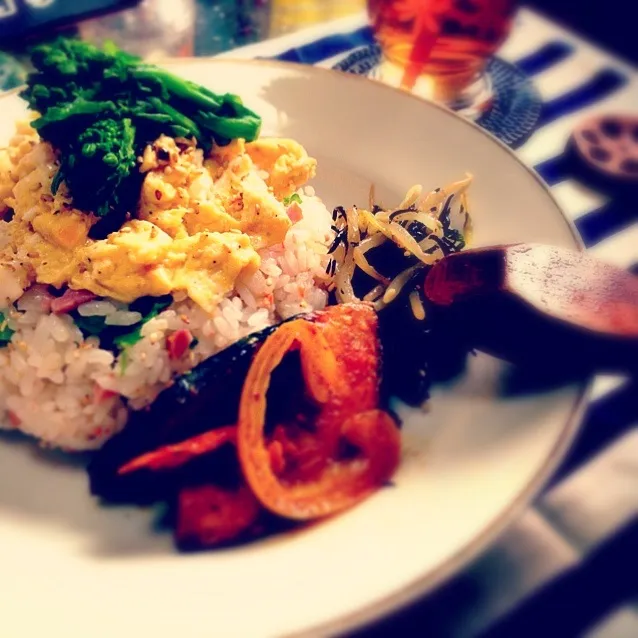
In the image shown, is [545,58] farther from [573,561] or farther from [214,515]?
[214,515]

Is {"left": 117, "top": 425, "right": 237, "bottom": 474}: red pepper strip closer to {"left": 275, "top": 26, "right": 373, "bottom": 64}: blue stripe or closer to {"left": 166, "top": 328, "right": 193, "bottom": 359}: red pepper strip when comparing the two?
{"left": 166, "top": 328, "right": 193, "bottom": 359}: red pepper strip

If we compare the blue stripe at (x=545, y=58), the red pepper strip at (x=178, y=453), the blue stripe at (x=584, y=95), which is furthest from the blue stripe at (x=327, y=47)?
the red pepper strip at (x=178, y=453)

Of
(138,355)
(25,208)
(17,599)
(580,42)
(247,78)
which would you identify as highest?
(580,42)

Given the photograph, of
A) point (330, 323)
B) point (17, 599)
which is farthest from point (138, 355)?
point (17, 599)

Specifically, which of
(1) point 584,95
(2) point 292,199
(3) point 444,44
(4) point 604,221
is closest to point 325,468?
(2) point 292,199

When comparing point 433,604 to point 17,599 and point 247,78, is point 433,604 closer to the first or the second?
point 17,599

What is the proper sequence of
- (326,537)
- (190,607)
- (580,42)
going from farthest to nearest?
(580,42)
(326,537)
(190,607)

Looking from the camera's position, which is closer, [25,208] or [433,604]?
[433,604]
